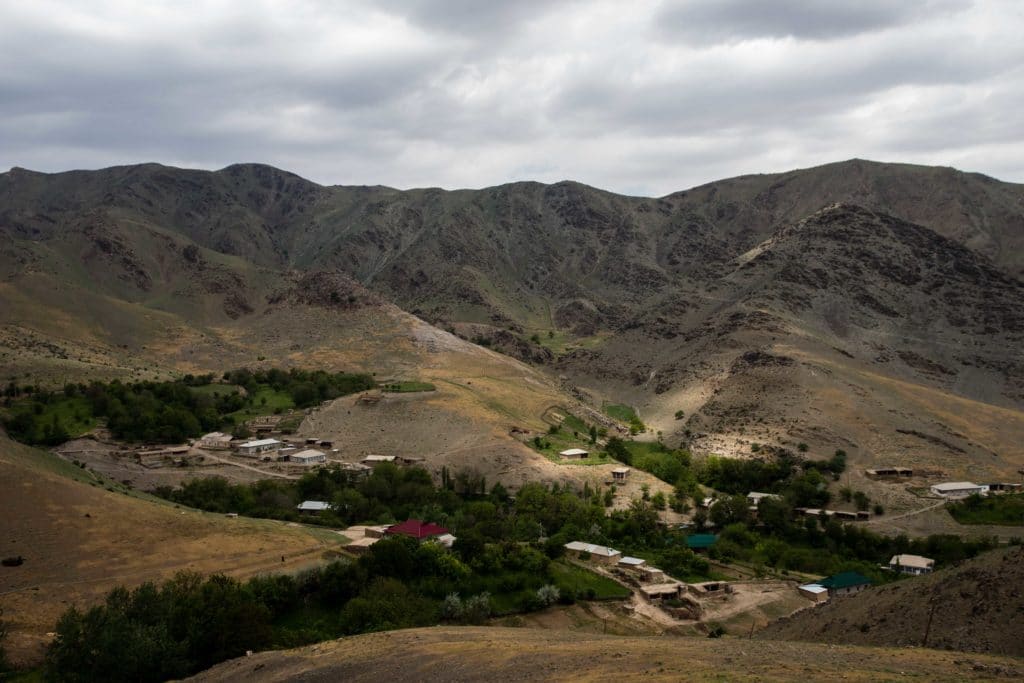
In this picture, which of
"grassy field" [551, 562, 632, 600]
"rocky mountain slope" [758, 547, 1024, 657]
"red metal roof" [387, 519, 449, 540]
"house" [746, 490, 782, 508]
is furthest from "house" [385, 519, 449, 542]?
"house" [746, 490, 782, 508]

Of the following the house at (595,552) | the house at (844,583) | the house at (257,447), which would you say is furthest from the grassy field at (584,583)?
the house at (257,447)

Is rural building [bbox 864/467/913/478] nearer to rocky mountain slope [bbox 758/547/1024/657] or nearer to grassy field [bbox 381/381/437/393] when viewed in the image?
rocky mountain slope [bbox 758/547/1024/657]

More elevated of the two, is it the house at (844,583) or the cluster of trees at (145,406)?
the cluster of trees at (145,406)

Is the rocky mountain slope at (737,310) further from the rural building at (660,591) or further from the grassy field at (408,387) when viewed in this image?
the rural building at (660,591)

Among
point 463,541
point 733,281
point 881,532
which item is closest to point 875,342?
point 733,281

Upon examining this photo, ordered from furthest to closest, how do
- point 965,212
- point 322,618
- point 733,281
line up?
point 965,212
point 733,281
point 322,618

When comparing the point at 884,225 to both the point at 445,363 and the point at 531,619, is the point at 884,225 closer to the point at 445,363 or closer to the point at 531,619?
the point at 445,363

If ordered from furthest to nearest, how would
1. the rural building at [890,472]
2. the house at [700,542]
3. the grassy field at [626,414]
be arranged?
the grassy field at [626,414] < the rural building at [890,472] < the house at [700,542]
